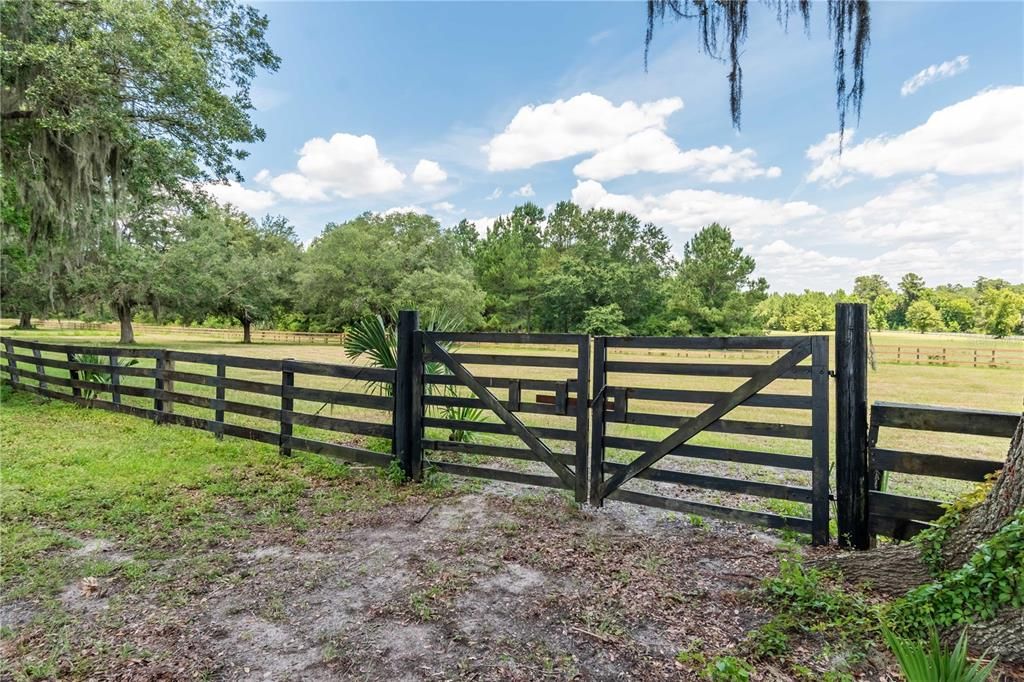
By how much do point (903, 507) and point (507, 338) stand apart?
305 cm

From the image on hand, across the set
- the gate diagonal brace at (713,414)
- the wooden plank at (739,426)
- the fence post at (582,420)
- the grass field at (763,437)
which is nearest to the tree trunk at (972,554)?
the wooden plank at (739,426)

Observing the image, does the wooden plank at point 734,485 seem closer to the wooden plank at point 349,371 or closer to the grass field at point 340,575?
the grass field at point 340,575

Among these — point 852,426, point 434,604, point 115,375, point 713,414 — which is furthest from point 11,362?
point 852,426

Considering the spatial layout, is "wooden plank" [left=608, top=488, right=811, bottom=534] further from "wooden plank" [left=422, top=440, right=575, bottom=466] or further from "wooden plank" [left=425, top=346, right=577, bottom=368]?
"wooden plank" [left=425, top=346, right=577, bottom=368]

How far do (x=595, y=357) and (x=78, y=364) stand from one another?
8.95 metres

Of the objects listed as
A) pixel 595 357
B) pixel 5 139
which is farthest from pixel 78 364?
pixel 595 357

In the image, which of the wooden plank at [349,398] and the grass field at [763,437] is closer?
the wooden plank at [349,398]

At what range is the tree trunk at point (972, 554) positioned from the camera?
A: 205 cm

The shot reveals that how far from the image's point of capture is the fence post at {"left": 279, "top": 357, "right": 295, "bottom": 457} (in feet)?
18.7

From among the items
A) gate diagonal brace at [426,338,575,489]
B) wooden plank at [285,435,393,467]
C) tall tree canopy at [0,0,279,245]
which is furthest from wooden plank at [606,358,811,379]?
tall tree canopy at [0,0,279,245]

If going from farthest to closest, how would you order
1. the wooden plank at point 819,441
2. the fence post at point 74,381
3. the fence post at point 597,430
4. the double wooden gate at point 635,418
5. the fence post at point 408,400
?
the fence post at point 74,381 < the fence post at point 408,400 < the fence post at point 597,430 < the double wooden gate at point 635,418 < the wooden plank at point 819,441

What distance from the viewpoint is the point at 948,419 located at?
295 centimetres

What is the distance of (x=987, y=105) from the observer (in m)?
3.12

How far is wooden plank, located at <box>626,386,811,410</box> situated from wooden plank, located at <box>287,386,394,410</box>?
2.45 meters
